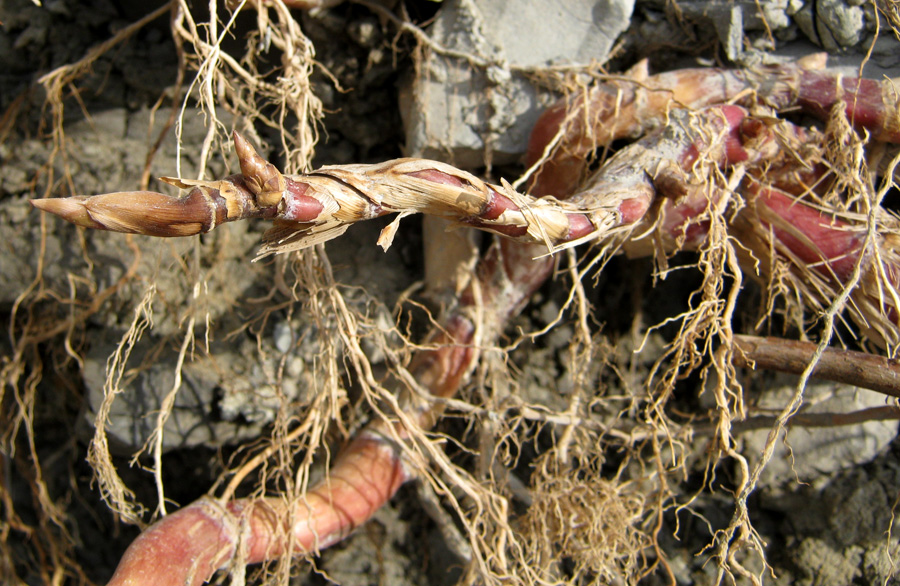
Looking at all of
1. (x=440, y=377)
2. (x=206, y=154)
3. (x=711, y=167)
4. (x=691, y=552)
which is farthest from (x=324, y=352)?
(x=691, y=552)

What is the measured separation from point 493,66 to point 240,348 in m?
0.78

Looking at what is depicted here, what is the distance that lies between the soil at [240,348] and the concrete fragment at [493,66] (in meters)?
0.10

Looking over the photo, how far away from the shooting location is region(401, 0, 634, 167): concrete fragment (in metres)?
1.17

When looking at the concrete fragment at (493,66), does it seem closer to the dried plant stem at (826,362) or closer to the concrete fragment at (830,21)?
the concrete fragment at (830,21)

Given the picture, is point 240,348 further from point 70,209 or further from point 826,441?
point 826,441

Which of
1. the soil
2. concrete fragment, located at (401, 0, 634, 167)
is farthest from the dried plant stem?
concrete fragment, located at (401, 0, 634, 167)

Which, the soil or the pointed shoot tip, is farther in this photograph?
the soil

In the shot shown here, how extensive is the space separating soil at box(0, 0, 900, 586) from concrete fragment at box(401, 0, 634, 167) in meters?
0.10

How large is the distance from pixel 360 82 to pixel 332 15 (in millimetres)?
144

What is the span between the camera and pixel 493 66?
1.16m

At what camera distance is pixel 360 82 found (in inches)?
50.6

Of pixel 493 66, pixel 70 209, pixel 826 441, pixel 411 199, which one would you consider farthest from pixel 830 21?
pixel 70 209

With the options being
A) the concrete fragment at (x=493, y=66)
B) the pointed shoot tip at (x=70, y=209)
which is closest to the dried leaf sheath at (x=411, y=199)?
the pointed shoot tip at (x=70, y=209)

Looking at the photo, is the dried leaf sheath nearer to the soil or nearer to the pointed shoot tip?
the pointed shoot tip
